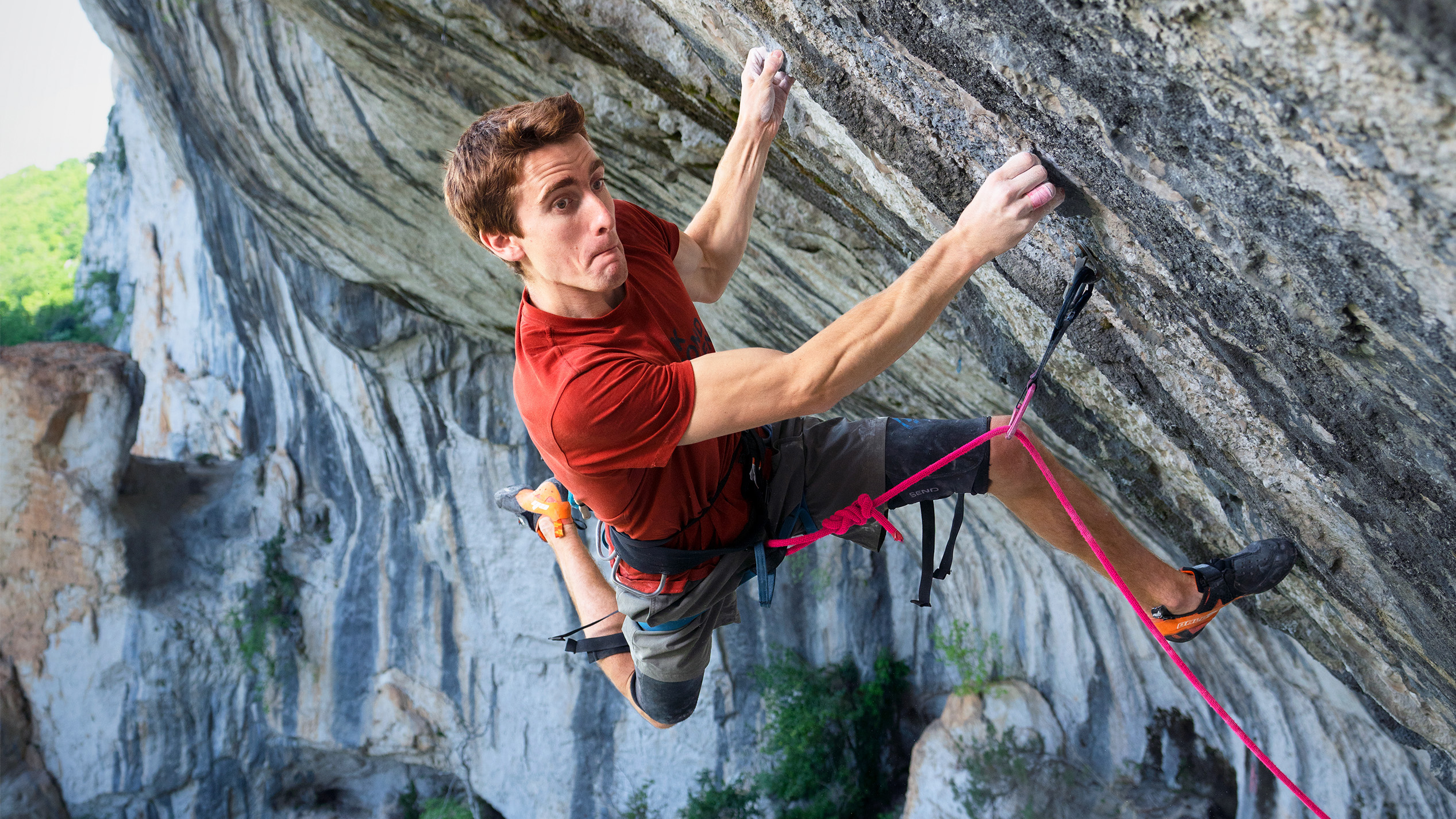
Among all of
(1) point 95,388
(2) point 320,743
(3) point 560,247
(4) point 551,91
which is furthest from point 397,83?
(2) point 320,743

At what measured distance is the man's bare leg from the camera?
2.07 meters

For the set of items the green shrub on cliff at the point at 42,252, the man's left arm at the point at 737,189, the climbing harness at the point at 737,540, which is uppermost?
the green shrub on cliff at the point at 42,252

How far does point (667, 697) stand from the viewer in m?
2.59

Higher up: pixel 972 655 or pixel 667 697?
pixel 972 655

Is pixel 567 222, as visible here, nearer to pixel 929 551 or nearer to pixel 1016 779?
pixel 929 551

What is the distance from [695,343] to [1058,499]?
94 centimetres

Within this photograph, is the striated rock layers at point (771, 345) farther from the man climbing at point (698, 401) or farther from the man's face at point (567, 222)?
the man's face at point (567, 222)

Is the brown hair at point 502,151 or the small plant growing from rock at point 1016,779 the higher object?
the brown hair at point 502,151

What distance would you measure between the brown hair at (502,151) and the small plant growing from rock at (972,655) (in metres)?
5.65

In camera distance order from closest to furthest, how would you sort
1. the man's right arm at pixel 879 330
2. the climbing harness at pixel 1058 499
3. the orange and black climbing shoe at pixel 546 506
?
the man's right arm at pixel 879 330
the climbing harness at pixel 1058 499
the orange and black climbing shoe at pixel 546 506

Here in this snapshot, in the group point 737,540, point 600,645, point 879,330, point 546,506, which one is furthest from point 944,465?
point 546,506

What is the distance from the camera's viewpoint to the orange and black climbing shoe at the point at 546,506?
316 cm

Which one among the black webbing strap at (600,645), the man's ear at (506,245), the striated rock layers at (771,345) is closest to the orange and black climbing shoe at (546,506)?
the black webbing strap at (600,645)

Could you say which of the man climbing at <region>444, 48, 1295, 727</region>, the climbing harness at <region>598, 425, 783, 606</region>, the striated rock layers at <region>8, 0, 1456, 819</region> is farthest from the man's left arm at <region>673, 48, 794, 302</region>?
the climbing harness at <region>598, 425, 783, 606</region>
